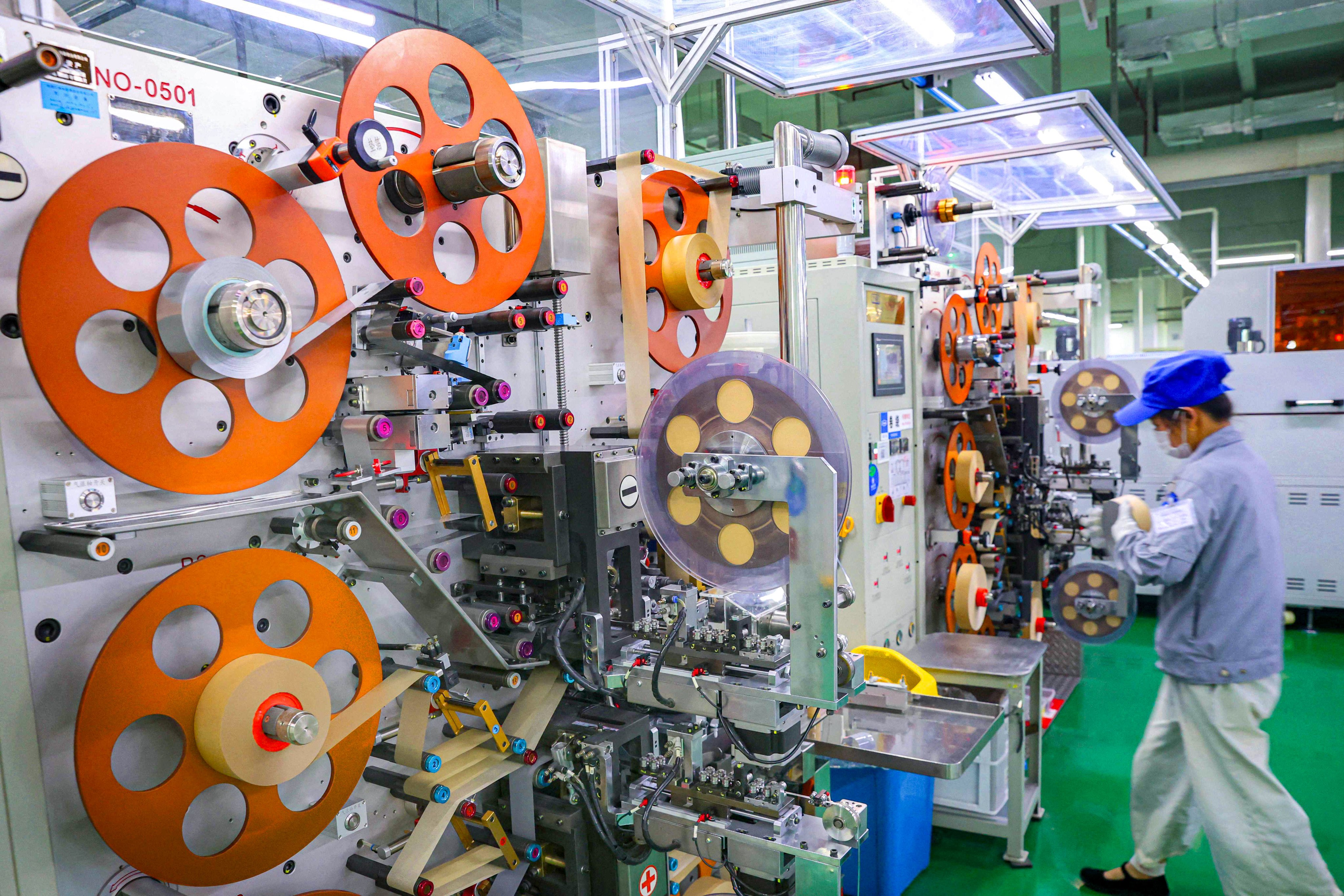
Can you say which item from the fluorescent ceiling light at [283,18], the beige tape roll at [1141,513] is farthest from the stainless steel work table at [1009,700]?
the fluorescent ceiling light at [283,18]

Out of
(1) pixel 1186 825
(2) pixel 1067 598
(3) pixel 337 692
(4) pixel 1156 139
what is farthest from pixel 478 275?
(4) pixel 1156 139

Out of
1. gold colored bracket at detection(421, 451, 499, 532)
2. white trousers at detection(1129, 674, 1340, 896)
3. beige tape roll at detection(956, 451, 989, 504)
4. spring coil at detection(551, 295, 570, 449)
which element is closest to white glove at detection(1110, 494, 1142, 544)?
white trousers at detection(1129, 674, 1340, 896)

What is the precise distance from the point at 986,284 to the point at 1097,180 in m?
1.15

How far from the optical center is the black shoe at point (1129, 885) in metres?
3.30

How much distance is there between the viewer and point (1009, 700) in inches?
135

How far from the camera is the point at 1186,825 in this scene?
124 inches

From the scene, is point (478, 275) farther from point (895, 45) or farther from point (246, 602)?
point (895, 45)

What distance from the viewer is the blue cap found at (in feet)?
9.63

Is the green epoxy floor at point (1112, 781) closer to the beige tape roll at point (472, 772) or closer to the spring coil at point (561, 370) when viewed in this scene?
the beige tape roll at point (472, 772)

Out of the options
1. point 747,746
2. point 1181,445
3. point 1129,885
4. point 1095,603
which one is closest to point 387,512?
point 747,746

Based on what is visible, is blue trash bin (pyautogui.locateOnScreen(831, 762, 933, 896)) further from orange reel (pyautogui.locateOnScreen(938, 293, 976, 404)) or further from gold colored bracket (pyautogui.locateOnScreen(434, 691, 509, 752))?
orange reel (pyautogui.locateOnScreen(938, 293, 976, 404))

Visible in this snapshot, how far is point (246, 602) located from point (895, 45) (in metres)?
3.01

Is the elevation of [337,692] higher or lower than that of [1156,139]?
lower

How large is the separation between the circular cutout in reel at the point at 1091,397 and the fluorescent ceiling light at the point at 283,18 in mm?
4213
